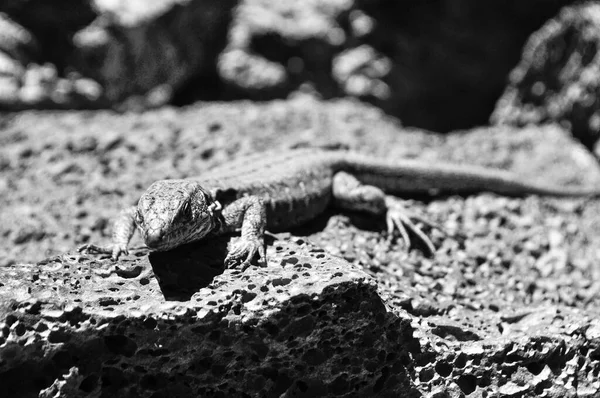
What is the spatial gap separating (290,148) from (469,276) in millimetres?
2675

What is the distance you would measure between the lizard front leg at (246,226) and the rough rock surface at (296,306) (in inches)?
5.6

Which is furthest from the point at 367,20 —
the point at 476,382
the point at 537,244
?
the point at 476,382

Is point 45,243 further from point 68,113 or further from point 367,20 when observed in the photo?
point 367,20

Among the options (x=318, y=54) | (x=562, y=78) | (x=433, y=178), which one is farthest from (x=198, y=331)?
(x=562, y=78)

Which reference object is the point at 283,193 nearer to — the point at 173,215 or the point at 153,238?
the point at 173,215

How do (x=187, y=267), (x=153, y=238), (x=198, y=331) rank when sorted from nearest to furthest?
(x=198, y=331) → (x=153, y=238) → (x=187, y=267)

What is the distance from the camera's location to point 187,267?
4.33m

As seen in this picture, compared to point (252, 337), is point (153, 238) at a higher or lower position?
higher

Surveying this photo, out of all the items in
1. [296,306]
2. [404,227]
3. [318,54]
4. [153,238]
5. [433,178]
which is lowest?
[404,227]

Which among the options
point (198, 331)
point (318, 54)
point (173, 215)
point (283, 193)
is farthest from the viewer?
point (318, 54)

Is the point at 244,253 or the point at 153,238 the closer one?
the point at 153,238

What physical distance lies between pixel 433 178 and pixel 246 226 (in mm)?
2929

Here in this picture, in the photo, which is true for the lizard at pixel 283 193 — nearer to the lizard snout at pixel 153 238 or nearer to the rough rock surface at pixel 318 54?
the lizard snout at pixel 153 238

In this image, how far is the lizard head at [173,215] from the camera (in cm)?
404
